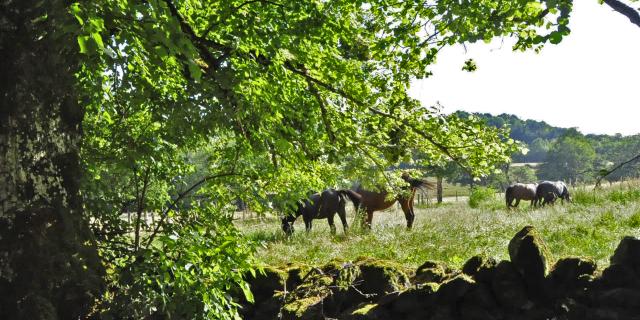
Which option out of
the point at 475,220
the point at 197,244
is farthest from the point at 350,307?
the point at 475,220

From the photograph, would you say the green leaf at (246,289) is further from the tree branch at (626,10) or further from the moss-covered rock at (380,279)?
the tree branch at (626,10)

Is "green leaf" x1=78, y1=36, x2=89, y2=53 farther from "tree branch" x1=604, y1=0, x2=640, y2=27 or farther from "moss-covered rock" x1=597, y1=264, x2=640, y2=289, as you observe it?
"moss-covered rock" x1=597, y1=264, x2=640, y2=289

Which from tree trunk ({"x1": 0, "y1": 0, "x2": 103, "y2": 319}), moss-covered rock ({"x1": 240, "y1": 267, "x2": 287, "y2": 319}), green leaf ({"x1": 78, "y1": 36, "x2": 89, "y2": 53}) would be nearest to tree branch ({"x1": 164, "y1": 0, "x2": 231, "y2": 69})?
tree trunk ({"x1": 0, "y1": 0, "x2": 103, "y2": 319})

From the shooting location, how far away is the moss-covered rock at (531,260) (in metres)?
5.36

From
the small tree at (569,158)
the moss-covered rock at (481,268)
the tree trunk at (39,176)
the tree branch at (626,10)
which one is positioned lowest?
the moss-covered rock at (481,268)

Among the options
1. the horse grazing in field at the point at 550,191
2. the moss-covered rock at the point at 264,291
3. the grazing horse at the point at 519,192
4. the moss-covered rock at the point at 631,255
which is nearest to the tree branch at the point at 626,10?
the moss-covered rock at the point at 631,255

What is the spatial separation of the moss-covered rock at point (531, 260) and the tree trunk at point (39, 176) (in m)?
3.96

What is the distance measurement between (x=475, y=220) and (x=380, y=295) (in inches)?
395

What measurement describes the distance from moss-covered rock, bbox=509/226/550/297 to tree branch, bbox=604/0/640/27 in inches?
87.6

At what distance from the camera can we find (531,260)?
5.42 m

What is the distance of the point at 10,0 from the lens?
4273mm

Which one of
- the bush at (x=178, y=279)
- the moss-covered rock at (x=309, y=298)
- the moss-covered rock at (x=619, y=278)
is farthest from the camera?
the moss-covered rock at (x=309, y=298)

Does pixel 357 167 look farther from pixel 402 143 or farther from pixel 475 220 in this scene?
pixel 475 220

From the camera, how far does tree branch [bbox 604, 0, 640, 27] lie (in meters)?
4.64
